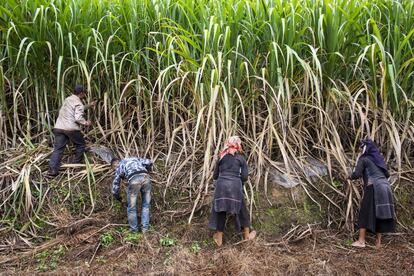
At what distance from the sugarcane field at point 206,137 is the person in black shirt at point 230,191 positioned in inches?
0.5

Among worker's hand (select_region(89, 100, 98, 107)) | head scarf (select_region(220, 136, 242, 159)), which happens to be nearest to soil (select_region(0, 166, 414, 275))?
head scarf (select_region(220, 136, 242, 159))

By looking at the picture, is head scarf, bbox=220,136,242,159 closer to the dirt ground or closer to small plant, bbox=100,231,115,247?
the dirt ground

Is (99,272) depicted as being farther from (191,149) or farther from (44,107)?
(44,107)

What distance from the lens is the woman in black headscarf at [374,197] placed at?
3.72 m

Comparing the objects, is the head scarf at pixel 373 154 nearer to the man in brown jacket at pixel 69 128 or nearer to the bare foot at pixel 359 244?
the bare foot at pixel 359 244

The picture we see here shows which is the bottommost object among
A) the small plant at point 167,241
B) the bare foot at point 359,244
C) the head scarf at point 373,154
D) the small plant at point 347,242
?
the small plant at point 167,241

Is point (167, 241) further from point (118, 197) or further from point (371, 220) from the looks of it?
point (371, 220)

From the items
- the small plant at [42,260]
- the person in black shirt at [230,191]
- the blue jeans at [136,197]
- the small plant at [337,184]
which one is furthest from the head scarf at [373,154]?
the small plant at [42,260]

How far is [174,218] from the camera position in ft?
13.3

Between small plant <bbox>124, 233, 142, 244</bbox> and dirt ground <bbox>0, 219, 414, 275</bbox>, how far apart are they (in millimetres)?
19

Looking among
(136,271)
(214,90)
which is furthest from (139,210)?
(214,90)

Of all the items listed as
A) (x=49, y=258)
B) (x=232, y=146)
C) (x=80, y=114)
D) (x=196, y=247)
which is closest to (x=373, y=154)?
(x=232, y=146)

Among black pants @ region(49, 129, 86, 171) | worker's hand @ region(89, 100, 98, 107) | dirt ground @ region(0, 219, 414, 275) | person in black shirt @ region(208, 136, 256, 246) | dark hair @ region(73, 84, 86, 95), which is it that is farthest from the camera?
→ worker's hand @ region(89, 100, 98, 107)

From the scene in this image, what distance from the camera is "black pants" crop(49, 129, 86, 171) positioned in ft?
14.1
